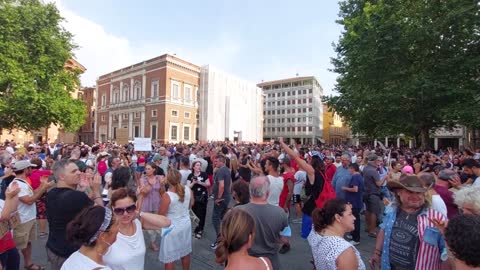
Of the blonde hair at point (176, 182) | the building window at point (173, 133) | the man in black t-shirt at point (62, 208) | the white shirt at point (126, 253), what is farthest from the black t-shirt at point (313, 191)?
the building window at point (173, 133)

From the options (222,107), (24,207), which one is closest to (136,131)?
(222,107)

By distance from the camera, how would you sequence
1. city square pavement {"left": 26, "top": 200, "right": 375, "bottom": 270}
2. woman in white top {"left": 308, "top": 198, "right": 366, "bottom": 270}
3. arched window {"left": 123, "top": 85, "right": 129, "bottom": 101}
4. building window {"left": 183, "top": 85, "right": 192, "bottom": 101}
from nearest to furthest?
woman in white top {"left": 308, "top": 198, "right": 366, "bottom": 270} → city square pavement {"left": 26, "top": 200, "right": 375, "bottom": 270} → building window {"left": 183, "top": 85, "right": 192, "bottom": 101} → arched window {"left": 123, "top": 85, "right": 129, "bottom": 101}

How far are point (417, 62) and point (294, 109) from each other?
→ 62351 millimetres

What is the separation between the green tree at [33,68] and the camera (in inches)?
788

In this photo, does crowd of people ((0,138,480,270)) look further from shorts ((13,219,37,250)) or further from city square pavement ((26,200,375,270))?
city square pavement ((26,200,375,270))

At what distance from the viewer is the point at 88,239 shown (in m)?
1.89

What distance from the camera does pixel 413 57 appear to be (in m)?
17.8

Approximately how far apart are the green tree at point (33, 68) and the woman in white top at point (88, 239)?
22737 mm

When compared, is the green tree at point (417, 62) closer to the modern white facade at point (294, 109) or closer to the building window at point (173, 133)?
the building window at point (173, 133)

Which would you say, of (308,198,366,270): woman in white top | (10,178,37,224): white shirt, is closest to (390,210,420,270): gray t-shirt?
(308,198,366,270): woman in white top

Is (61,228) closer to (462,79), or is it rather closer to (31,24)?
(462,79)

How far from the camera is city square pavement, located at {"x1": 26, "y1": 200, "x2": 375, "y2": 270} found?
4.82 m

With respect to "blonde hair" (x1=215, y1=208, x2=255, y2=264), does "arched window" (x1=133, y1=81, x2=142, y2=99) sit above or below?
above

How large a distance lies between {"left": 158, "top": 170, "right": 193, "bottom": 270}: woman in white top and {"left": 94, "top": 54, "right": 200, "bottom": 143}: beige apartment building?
4183 centimetres
